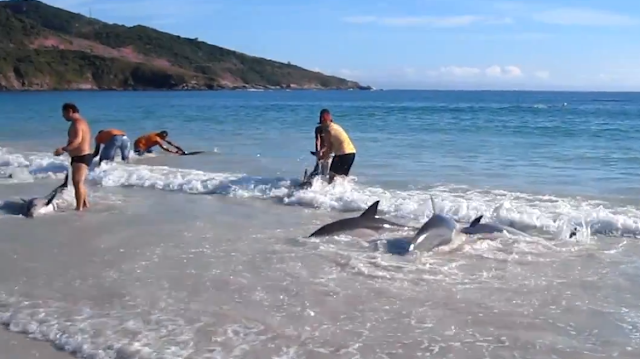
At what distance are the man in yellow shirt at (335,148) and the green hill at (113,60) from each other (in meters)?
97.2

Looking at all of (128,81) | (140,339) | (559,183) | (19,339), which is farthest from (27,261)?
(128,81)

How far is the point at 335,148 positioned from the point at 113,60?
398 feet

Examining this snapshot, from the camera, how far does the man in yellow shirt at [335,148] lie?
14016 mm

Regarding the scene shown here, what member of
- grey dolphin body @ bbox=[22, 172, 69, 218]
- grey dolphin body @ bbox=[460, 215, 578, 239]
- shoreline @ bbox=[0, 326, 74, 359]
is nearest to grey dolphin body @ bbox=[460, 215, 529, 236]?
grey dolphin body @ bbox=[460, 215, 578, 239]

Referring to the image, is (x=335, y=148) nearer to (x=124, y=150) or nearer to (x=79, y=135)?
(x=79, y=135)

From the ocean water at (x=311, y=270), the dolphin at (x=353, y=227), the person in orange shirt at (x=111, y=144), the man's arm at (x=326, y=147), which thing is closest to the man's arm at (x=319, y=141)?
the man's arm at (x=326, y=147)

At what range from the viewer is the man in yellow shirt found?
46.0 feet

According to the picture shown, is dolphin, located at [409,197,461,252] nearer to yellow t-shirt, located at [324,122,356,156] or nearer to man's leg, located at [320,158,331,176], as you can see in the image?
yellow t-shirt, located at [324,122,356,156]

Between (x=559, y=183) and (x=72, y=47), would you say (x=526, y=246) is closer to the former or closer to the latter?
(x=559, y=183)

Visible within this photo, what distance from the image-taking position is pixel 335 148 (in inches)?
558

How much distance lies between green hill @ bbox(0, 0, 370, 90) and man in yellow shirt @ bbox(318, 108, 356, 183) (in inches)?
3825

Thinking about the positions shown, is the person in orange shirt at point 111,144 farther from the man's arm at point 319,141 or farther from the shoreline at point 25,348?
the shoreline at point 25,348

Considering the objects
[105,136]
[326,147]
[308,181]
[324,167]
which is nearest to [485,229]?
[308,181]

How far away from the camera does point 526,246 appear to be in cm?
962
